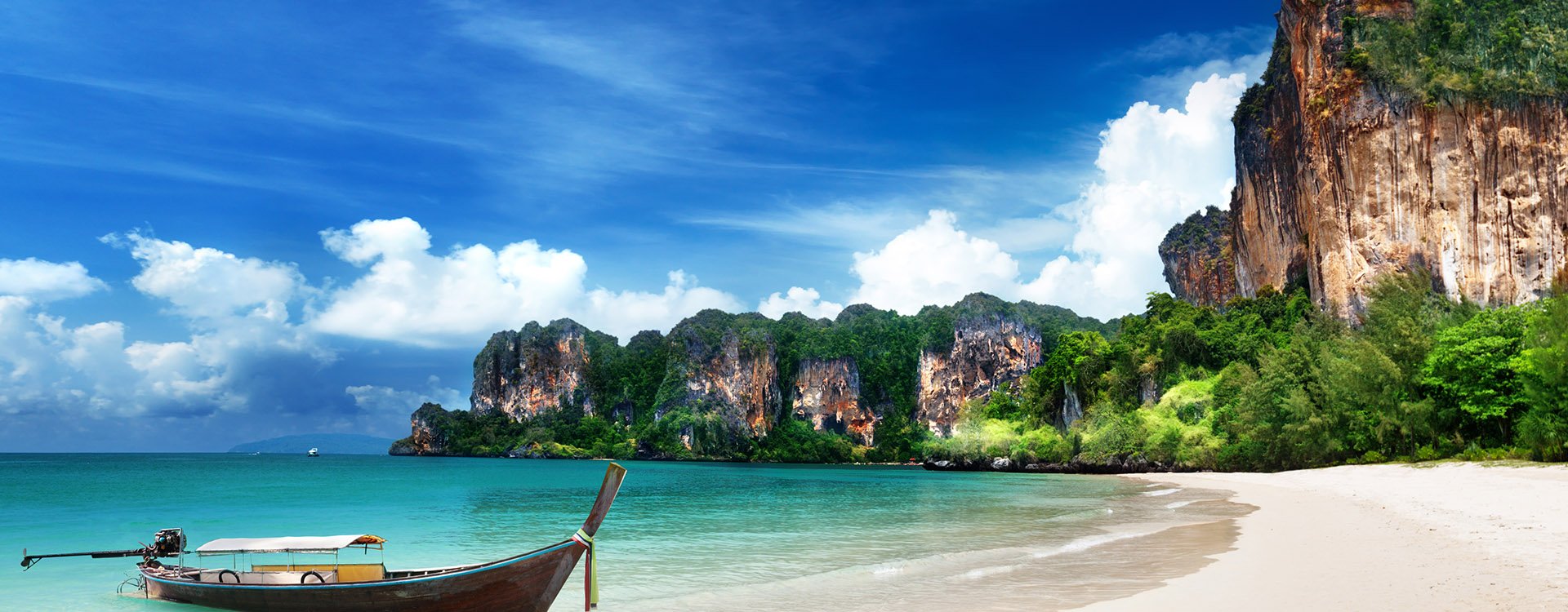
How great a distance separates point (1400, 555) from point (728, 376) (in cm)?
12514

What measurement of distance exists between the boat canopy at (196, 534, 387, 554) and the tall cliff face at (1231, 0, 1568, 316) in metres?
51.4

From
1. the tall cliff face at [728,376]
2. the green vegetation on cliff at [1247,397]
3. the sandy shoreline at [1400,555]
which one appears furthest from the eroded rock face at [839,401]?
the sandy shoreline at [1400,555]

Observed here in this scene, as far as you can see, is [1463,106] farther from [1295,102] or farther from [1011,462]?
[1011,462]

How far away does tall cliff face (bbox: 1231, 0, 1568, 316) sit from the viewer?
45312 millimetres

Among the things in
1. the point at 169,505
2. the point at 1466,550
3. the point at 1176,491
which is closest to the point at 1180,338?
the point at 1176,491

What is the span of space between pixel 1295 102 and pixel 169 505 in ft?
211

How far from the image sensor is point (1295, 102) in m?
57.9

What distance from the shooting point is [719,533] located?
21297mm

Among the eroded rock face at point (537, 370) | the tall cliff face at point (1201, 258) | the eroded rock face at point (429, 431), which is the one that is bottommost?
the eroded rock face at point (429, 431)

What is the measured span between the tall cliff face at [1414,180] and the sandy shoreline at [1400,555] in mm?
28890

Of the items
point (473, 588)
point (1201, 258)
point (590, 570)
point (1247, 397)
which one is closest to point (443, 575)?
point (473, 588)

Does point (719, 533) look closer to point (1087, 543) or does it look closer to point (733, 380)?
point (1087, 543)

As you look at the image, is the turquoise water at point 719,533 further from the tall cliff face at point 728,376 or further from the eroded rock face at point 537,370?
the eroded rock face at point 537,370

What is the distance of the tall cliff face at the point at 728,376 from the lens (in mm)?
132250
